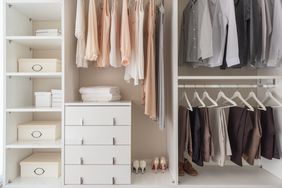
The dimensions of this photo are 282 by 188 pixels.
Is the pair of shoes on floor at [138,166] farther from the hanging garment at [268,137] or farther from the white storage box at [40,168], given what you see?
the hanging garment at [268,137]

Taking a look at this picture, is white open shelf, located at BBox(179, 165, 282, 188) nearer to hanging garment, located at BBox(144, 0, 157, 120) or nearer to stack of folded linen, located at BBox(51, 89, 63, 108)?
hanging garment, located at BBox(144, 0, 157, 120)

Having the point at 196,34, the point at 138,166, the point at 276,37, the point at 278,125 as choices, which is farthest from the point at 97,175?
the point at 276,37

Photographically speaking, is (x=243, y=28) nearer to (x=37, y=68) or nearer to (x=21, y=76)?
(x=37, y=68)

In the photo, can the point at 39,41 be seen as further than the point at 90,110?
Yes

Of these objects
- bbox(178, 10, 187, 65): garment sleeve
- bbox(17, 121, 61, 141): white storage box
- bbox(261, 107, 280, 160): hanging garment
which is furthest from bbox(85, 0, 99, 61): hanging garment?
bbox(261, 107, 280, 160): hanging garment

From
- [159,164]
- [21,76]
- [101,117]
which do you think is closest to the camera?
[101,117]

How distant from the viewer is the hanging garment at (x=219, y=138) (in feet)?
6.46

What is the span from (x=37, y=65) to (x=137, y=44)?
89 cm

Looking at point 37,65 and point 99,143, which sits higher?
point 37,65

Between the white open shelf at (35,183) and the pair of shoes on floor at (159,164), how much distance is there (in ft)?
2.79

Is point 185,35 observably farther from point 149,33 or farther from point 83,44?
point 83,44

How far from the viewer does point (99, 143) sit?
1905 millimetres

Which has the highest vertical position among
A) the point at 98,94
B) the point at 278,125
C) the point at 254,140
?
the point at 98,94

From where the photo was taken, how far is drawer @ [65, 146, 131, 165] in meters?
1.90
